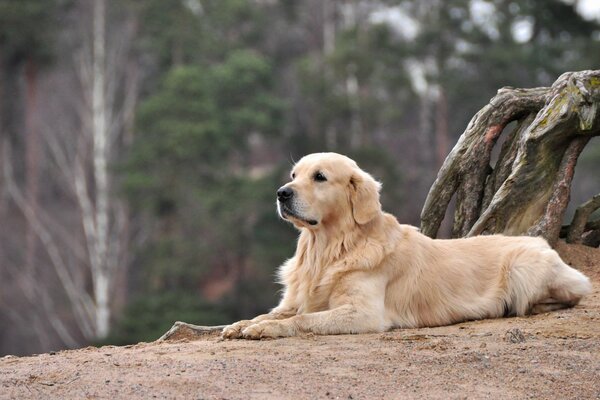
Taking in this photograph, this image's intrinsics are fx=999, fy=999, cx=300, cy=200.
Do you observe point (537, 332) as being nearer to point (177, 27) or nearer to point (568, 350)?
point (568, 350)

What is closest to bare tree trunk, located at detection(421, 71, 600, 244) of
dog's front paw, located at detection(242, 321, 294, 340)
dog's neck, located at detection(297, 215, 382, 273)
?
dog's neck, located at detection(297, 215, 382, 273)

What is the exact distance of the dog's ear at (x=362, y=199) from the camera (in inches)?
295

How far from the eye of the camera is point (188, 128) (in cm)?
2988

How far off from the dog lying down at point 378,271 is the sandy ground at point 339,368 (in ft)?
1.46

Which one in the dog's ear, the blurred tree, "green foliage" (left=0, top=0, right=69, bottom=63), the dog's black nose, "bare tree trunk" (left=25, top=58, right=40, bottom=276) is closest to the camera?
the dog's black nose

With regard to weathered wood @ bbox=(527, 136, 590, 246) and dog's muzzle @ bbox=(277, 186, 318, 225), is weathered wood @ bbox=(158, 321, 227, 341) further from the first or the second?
weathered wood @ bbox=(527, 136, 590, 246)

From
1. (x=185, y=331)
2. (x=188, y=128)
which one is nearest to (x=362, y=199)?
(x=185, y=331)

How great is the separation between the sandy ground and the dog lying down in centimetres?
45

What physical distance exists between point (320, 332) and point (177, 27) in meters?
27.5

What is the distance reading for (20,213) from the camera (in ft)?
113

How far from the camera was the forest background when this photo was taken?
100ft

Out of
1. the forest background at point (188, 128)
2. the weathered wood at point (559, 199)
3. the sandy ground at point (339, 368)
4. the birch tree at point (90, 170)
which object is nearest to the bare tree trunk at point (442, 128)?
the forest background at point (188, 128)

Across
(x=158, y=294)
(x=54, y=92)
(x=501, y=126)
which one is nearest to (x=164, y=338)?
(x=501, y=126)

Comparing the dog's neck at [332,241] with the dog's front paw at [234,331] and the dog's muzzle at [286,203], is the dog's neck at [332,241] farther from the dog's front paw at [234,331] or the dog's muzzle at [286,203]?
the dog's front paw at [234,331]
